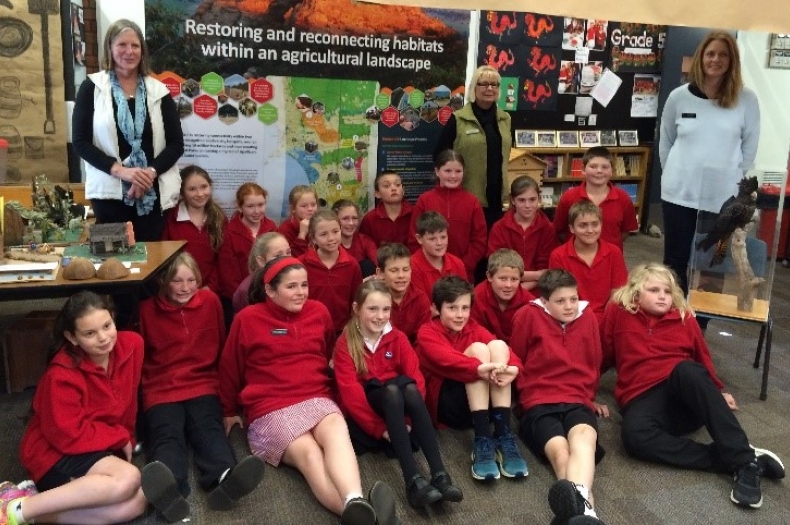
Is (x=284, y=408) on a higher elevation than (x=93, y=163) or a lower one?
lower

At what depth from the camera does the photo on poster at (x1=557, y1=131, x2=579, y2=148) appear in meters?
7.33

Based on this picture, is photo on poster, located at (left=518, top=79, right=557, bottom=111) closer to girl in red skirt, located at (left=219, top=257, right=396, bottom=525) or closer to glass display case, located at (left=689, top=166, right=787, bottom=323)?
glass display case, located at (left=689, top=166, right=787, bottom=323)

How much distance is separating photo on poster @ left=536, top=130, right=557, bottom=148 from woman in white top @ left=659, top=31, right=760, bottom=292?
10.3 ft

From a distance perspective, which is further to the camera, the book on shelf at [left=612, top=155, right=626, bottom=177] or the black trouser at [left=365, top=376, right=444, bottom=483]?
the book on shelf at [left=612, top=155, right=626, bottom=177]

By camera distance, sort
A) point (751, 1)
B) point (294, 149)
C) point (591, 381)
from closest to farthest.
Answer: point (751, 1)
point (591, 381)
point (294, 149)

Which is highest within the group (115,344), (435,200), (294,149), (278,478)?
(294,149)

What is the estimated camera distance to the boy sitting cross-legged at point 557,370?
2812mm

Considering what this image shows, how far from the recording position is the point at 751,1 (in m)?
0.40

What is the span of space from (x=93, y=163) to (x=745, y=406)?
11.7ft

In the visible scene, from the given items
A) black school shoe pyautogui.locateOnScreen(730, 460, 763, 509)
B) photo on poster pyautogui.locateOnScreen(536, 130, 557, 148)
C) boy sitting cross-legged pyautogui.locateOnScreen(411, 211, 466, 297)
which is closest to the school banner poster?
boy sitting cross-legged pyautogui.locateOnScreen(411, 211, 466, 297)

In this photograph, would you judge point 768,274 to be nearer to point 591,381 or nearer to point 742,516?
point 591,381

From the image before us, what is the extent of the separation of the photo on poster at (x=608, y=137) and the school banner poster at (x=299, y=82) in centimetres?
305

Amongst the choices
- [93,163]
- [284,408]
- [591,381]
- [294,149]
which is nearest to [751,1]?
[284,408]

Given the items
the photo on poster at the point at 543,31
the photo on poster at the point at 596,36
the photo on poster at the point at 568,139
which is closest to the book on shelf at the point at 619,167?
the photo on poster at the point at 568,139
